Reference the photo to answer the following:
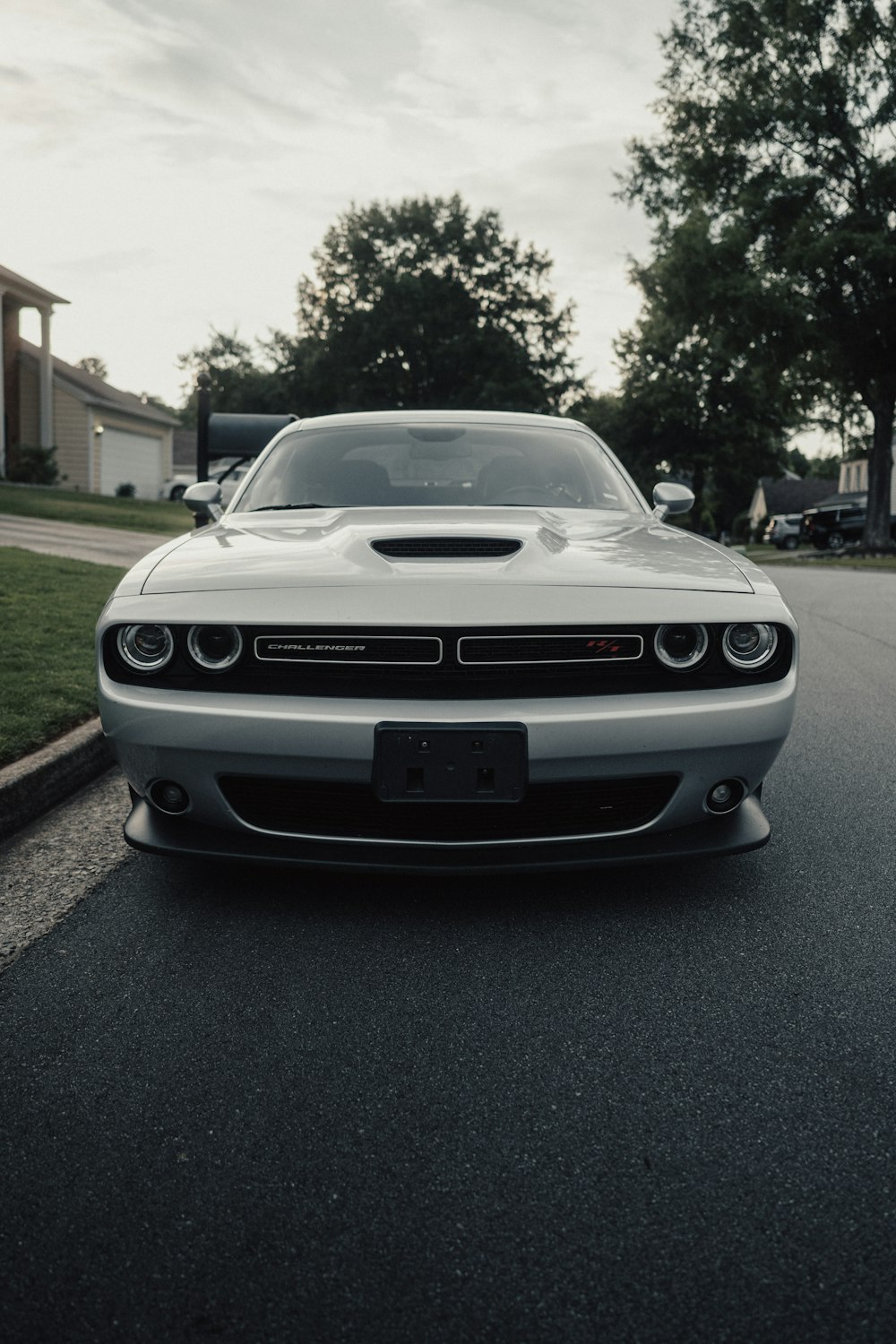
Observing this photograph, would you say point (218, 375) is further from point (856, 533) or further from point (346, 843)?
point (346, 843)

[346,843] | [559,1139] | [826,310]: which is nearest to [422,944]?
[346,843]

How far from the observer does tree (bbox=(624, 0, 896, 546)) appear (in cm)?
2677

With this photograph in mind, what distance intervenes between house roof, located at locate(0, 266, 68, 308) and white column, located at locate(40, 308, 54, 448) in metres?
0.29

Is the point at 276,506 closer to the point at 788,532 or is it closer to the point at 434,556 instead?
the point at 434,556

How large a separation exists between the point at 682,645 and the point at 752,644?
0.68ft

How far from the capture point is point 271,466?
Answer: 466 centimetres

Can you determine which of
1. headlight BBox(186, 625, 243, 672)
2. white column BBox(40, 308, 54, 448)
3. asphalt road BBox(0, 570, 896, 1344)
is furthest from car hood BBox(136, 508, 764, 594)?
white column BBox(40, 308, 54, 448)

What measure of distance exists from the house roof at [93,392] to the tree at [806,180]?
18.4 m

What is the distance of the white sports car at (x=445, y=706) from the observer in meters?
2.84

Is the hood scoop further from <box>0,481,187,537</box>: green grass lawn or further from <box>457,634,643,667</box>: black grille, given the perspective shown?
<box>0,481,187,537</box>: green grass lawn

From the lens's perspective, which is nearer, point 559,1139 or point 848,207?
point 559,1139

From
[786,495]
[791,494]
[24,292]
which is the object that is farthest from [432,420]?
[791,494]

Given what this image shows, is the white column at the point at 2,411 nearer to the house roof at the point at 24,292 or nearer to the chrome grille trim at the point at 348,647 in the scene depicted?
the house roof at the point at 24,292

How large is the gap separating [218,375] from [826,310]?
2747cm
